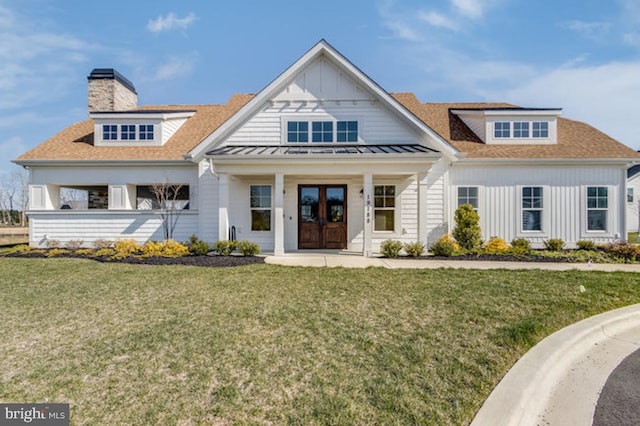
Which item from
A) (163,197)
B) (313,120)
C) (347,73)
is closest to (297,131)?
(313,120)

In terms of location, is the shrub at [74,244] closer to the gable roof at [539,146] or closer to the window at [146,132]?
the window at [146,132]

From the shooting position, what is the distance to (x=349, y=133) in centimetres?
1295

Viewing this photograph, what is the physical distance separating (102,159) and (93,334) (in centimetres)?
1111

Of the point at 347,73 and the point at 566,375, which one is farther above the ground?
the point at 347,73

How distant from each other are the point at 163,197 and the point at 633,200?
112 feet

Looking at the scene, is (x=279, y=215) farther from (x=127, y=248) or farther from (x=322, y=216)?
(x=127, y=248)

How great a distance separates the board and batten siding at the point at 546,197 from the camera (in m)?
13.0

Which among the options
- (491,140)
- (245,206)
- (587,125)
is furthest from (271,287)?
(587,125)

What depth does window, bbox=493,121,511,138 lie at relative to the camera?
14.2 metres

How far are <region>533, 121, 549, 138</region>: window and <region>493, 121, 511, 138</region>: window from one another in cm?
108

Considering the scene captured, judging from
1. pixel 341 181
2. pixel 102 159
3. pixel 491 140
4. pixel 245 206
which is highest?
pixel 491 140

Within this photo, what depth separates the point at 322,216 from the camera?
512 inches

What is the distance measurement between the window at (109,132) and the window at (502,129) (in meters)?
16.7

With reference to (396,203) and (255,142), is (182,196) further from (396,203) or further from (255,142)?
(396,203)
